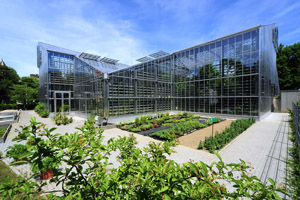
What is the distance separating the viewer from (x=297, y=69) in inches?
1105

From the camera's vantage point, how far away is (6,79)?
35094 mm

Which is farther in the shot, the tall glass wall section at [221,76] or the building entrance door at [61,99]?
the building entrance door at [61,99]

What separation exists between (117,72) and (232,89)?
46.3ft

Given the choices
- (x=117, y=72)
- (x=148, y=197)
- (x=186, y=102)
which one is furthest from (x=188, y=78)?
(x=148, y=197)

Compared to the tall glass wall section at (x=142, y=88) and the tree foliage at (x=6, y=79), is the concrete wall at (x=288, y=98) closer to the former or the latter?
the tall glass wall section at (x=142, y=88)

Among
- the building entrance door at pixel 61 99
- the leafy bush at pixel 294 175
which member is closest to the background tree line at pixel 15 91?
the building entrance door at pixel 61 99

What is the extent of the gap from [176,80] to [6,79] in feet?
142

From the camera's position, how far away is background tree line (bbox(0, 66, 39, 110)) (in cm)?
3003

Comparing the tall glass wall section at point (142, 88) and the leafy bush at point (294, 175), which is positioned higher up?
the tall glass wall section at point (142, 88)

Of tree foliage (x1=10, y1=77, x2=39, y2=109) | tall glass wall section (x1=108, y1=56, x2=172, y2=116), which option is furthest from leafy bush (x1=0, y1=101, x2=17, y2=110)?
tall glass wall section (x1=108, y1=56, x2=172, y2=116)

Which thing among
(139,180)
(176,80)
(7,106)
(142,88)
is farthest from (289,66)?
(7,106)

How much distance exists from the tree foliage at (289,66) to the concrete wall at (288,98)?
869cm

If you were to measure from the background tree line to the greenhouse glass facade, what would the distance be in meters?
14.8

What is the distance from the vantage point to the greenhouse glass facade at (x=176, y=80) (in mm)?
15195
